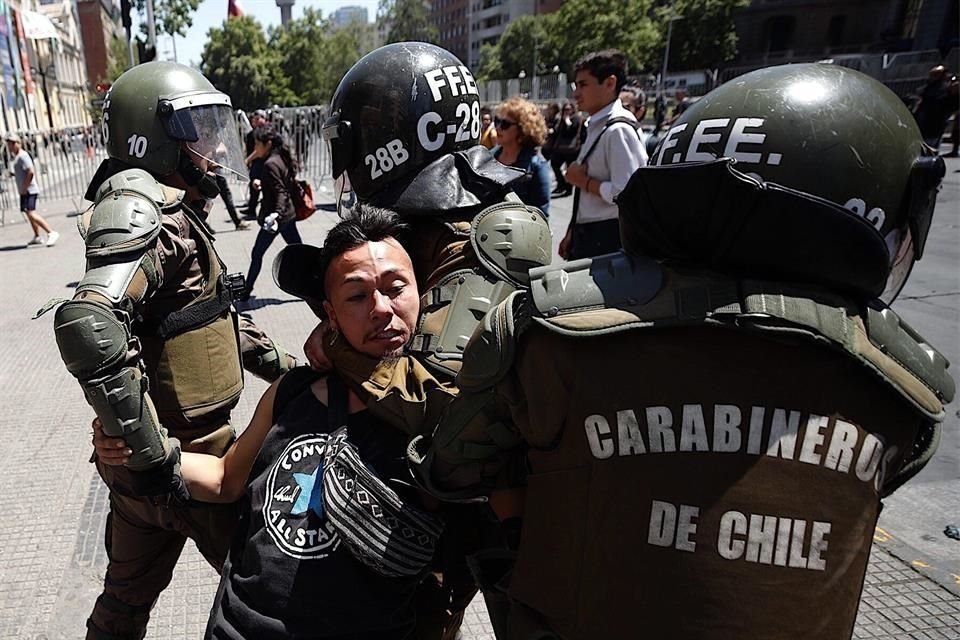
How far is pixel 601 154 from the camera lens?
13.9 feet

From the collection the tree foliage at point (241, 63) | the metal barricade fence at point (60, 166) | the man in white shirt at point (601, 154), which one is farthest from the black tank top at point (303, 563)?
the tree foliage at point (241, 63)

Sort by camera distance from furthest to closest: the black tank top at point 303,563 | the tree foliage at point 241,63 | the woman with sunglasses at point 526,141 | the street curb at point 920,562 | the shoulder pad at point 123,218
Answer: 1. the tree foliage at point 241,63
2. the woman with sunglasses at point 526,141
3. the street curb at point 920,562
4. the shoulder pad at point 123,218
5. the black tank top at point 303,563

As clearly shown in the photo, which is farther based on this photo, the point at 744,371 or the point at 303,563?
the point at 303,563

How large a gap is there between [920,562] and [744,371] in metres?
2.68

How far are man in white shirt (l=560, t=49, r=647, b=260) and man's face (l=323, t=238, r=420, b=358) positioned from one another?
2.89 meters

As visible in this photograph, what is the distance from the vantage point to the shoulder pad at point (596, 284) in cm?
102

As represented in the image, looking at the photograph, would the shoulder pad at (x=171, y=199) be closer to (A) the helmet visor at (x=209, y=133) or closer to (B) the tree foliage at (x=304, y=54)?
(A) the helmet visor at (x=209, y=133)

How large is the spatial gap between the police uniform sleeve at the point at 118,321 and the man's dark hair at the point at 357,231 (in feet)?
2.05

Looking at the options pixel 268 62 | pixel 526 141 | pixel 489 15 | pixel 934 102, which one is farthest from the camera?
pixel 489 15

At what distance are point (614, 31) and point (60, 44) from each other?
1631 inches

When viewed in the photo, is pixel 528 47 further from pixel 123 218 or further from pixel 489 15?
pixel 123 218

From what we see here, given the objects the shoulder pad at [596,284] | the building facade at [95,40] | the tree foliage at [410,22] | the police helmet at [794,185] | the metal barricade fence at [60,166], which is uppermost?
the tree foliage at [410,22]

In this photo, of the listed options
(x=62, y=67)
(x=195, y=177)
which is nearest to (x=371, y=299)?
(x=195, y=177)

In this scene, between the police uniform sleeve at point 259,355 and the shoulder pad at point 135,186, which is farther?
the police uniform sleeve at point 259,355
